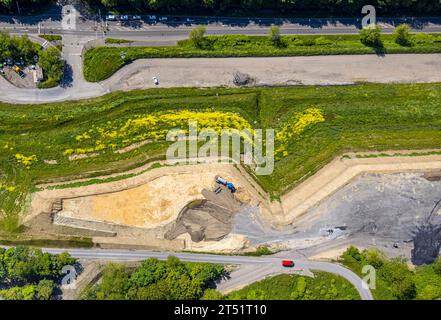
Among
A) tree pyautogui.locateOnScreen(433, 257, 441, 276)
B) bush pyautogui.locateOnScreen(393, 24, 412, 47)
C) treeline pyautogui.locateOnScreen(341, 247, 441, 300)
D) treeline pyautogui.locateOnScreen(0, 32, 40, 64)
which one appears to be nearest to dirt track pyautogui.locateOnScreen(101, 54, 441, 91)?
Answer: bush pyautogui.locateOnScreen(393, 24, 412, 47)

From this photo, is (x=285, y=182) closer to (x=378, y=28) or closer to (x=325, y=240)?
(x=325, y=240)

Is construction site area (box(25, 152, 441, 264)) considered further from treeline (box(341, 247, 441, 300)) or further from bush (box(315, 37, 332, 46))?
bush (box(315, 37, 332, 46))

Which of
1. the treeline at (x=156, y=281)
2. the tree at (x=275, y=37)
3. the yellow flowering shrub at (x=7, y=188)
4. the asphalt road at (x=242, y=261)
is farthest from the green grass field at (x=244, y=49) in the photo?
the treeline at (x=156, y=281)

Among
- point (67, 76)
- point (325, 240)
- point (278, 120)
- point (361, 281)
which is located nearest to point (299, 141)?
point (278, 120)

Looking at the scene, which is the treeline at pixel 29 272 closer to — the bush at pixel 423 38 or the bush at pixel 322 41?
the bush at pixel 322 41

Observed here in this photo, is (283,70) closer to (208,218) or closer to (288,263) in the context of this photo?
(208,218)

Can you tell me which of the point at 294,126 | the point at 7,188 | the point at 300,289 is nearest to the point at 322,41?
the point at 294,126
